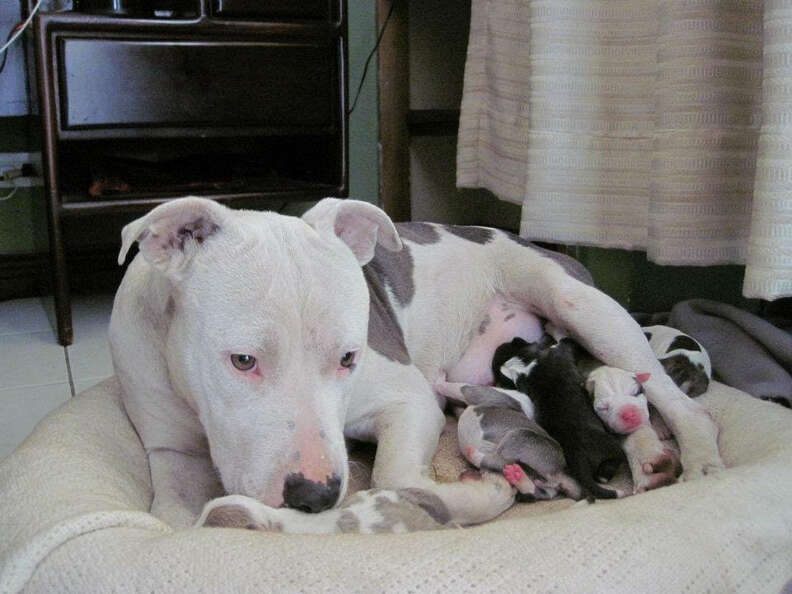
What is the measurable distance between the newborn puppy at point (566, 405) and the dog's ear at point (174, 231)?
75cm

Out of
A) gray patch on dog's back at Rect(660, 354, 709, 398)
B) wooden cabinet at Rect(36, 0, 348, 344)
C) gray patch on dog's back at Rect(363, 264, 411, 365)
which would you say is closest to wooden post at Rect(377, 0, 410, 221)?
wooden cabinet at Rect(36, 0, 348, 344)

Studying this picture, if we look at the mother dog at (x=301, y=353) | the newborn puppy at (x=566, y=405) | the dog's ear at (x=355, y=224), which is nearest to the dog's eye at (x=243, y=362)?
the mother dog at (x=301, y=353)

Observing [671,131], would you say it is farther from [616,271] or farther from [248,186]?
[248,186]

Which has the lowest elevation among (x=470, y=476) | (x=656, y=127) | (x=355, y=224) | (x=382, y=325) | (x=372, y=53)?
(x=470, y=476)

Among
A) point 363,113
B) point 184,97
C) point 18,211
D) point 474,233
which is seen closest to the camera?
point 474,233

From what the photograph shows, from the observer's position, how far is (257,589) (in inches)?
40.4

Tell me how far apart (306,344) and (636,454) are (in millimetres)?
738

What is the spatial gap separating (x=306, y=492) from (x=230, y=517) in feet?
0.36

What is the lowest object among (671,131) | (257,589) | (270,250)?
(257,589)

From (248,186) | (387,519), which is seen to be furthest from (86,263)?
(387,519)

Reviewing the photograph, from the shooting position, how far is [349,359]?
136 centimetres

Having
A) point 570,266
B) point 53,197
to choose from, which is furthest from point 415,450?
point 53,197

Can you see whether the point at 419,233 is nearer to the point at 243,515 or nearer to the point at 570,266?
the point at 570,266

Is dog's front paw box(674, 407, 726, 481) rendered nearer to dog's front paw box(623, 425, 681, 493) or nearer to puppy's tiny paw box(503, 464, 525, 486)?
dog's front paw box(623, 425, 681, 493)
